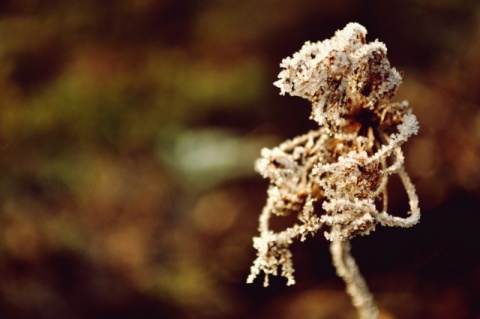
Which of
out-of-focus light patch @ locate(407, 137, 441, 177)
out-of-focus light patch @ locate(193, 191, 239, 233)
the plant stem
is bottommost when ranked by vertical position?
the plant stem

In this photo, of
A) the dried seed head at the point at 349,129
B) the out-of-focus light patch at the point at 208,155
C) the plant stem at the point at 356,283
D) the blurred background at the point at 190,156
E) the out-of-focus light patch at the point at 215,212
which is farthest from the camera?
the out-of-focus light patch at the point at 208,155

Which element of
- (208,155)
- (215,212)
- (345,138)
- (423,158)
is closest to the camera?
(345,138)

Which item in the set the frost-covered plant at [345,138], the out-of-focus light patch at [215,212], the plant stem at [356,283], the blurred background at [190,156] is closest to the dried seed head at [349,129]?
the frost-covered plant at [345,138]

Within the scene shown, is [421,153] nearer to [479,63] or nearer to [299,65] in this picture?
[479,63]

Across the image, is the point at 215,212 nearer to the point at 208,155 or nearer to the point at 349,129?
the point at 208,155

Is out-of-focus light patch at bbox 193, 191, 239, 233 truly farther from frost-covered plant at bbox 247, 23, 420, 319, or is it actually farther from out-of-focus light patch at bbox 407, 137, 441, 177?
frost-covered plant at bbox 247, 23, 420, 319

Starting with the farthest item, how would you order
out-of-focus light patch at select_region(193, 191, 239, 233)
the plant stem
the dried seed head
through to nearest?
out-of-focus light patch at select_region(193, 191, 239, 233), the plant stem, the dried seed head

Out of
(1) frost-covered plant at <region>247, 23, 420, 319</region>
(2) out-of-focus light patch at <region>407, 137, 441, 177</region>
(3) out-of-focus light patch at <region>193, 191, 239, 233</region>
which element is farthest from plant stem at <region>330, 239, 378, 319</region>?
(3) out-of-focus light patch at <region>193, 191, 239, 233</region>

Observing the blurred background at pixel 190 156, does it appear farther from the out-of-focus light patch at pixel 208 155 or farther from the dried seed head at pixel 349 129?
the dried seed head at pixel 349 129

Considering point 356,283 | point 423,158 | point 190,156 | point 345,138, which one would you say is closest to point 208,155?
point 190,156
